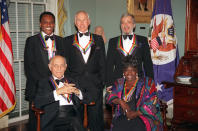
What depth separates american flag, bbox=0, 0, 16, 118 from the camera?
13.9 feet

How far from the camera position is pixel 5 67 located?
170 inches

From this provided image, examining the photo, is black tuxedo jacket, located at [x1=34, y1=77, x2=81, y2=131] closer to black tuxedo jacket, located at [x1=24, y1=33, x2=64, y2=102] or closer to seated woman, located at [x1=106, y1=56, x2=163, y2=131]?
black tuxedo jacket, located at [x1=24, y1=33, x2=64, y2=102]

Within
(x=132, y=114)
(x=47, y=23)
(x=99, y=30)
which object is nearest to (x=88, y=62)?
(x=47, y=23)

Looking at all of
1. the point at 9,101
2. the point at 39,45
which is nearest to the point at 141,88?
the point at 39,45

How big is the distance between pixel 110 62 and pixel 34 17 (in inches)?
91.6

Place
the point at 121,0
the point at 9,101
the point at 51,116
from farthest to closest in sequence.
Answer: the point at 121,0 → the point at 9,101 → the point at 51,116

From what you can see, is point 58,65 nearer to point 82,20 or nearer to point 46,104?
point 46,104

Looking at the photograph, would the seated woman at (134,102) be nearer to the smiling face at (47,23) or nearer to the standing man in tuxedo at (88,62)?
the standing man in tuxedo at (88,62)

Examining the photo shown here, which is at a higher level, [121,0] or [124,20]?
[121,0]

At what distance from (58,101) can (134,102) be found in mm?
890

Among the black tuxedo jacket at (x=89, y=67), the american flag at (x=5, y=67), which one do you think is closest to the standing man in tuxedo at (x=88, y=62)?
the black tuxedo jacket at (x=89, y=67)

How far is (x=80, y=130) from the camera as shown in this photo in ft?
9.61

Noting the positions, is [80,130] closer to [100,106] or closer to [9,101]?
[100,106]

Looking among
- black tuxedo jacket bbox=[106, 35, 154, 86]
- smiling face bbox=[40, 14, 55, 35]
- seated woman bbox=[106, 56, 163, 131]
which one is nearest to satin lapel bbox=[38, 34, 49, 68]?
smiling face bbox=[40, 14, 55, 35]
